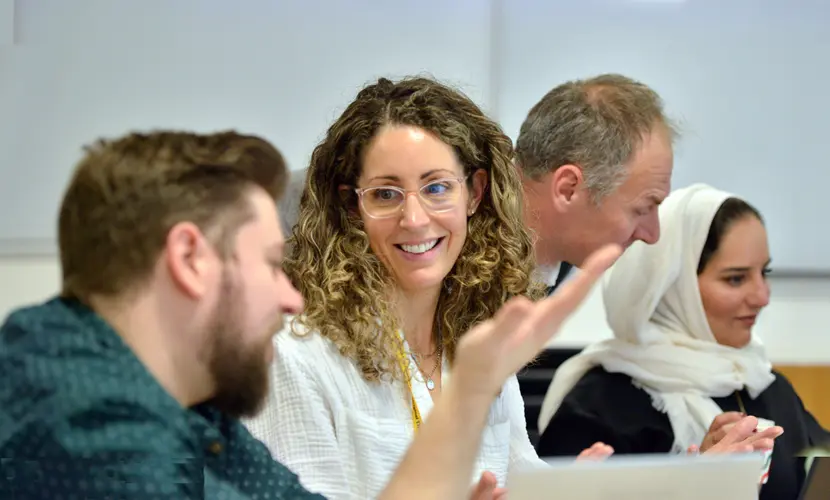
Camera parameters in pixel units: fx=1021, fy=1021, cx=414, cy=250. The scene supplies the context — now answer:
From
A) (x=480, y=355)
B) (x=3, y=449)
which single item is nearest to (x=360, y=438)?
(x=480, y=355)

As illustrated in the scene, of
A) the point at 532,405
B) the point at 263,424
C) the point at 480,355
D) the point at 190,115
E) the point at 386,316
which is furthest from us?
the point at 190,115

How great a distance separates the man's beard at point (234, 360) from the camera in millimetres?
1015

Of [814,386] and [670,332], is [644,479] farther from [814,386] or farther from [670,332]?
[814,386]

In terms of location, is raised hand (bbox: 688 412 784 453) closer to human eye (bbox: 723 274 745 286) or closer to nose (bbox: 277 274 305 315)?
human eye (bbox: 723 274 745 286)

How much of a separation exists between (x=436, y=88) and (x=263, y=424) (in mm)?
664

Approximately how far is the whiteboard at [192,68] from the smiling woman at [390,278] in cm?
137

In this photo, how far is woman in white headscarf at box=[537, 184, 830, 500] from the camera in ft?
8.05

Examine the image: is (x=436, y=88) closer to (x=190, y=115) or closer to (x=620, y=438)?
(x=620, y=438)

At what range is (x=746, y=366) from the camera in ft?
8.37

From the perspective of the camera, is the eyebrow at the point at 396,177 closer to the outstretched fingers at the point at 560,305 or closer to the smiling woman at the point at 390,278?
the smiling woman at the point at 390,278

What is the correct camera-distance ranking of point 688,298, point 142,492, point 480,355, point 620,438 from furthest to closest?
point 688,298 < point 620,438 < point 480,355 < point 142,492

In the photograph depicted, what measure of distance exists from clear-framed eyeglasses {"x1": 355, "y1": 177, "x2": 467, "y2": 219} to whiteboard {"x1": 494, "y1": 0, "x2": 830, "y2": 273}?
1780 mm

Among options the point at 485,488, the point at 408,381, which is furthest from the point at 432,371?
the point at 485,488

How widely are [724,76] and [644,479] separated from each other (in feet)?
8.85
